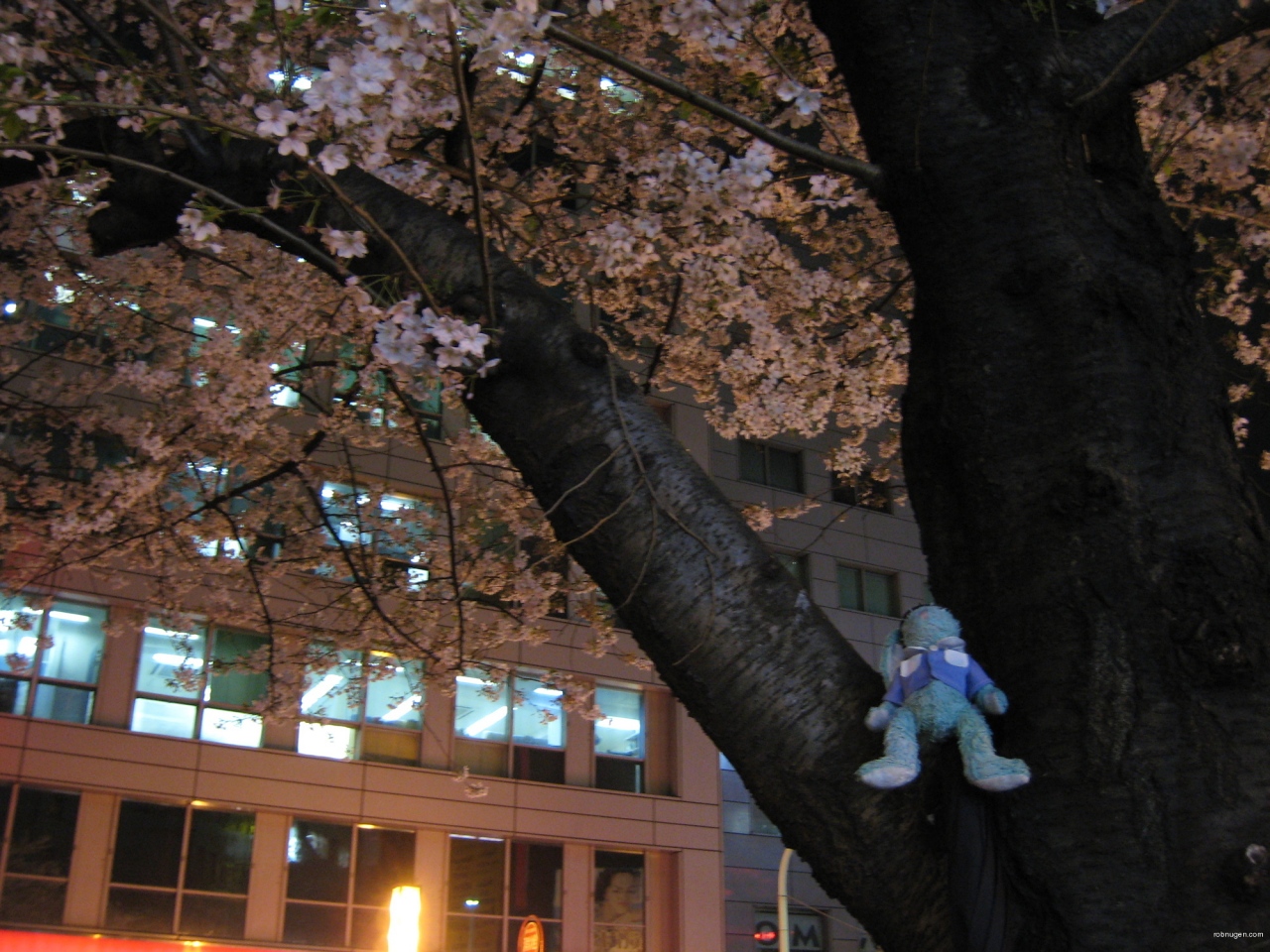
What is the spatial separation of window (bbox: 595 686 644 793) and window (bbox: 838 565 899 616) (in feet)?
17.2

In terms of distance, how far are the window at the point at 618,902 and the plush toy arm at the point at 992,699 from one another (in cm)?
1574

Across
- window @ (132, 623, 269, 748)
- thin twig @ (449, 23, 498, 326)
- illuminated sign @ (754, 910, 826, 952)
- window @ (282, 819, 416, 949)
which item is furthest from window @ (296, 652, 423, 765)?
thin twig @ (449, 23, 498, 326)

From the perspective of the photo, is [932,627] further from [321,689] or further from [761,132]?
[321,689]

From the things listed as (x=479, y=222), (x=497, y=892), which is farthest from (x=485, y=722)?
(x=479, y=222)

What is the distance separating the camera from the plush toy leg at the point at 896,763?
7.27 ft

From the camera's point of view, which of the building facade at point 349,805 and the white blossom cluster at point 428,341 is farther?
the building facade at point 349,805

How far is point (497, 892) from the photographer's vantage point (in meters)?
16.1

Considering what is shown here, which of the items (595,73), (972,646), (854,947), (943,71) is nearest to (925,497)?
(972,646)

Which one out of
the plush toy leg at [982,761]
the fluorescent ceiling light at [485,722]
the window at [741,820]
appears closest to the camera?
the plush toy leg at [982,761]

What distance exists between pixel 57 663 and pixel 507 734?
6.37m

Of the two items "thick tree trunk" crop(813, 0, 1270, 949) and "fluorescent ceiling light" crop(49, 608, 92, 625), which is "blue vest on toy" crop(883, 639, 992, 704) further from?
"fluorescent ceiling light" crop(49, 608, 92, 625)

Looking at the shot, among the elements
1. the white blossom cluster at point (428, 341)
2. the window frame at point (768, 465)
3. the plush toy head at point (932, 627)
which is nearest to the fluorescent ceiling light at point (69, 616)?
the window frame at point (768, 465)

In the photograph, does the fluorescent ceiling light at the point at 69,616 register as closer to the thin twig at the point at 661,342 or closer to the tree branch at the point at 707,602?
the thin twig at the point at 661,342

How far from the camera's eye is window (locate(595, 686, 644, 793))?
59.2 ft
